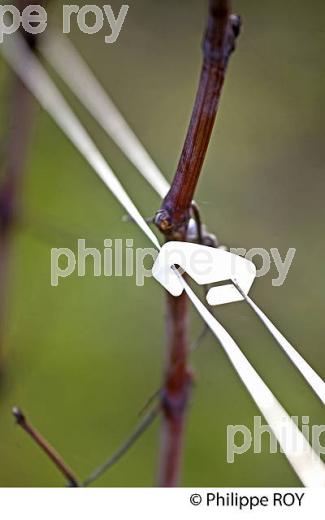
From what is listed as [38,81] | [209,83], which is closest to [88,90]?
[38,81]

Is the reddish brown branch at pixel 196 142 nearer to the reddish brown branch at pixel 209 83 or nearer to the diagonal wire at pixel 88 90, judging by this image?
the reddish brown branch at pixel 209 83

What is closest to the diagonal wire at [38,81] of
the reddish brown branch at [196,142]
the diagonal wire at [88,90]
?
the diagonal wire at [88,90]

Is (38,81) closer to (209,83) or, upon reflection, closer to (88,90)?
(88,90)

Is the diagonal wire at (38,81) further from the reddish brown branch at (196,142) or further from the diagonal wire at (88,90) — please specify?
the reddish brown branch at (196,142)

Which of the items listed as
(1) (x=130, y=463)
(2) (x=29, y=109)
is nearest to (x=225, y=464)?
(1) (x=130, y=463)

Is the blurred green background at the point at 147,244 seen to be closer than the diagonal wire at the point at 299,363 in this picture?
No

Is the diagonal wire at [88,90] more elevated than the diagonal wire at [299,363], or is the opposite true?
the diagonal wire at [88,90]

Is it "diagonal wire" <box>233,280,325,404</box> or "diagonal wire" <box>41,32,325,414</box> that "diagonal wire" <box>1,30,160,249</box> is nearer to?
"diagonal wire" <box>41,32,325,414</box>

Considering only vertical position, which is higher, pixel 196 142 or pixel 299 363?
pixel 196 142
